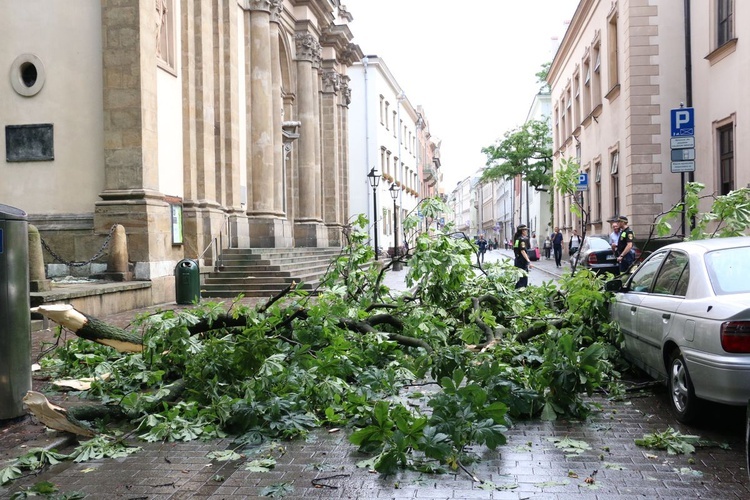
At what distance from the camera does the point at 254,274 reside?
18.9 m

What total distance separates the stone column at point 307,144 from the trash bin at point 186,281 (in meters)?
14.7

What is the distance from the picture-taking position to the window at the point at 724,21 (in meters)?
17.3

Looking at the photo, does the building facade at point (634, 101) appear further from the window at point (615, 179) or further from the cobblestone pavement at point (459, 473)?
the cobblestone pavement at point (459, 473)

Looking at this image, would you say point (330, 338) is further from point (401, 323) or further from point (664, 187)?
point (664, 187)

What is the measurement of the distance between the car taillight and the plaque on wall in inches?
546

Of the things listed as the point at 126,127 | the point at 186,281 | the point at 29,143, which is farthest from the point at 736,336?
the point at 29,143

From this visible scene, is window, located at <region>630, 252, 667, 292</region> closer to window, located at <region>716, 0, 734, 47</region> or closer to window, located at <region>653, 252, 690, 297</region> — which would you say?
window, located at <region>653, 252, 690, 297</region>

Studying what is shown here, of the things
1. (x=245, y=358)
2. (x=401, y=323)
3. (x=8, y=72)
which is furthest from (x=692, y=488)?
(x=8, y=72)

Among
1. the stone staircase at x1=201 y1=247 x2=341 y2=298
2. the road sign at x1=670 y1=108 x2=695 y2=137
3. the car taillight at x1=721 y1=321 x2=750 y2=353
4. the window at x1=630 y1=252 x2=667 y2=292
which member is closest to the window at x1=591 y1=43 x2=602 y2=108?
the stone staircase at x1=201 y1=247 x2=341 y2=298

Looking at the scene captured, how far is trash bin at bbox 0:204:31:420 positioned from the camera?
5.62 meters

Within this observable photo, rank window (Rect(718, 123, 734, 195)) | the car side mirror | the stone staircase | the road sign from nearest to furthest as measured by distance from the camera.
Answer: the car side mirror < the road sign < window (Rect(718, 123, 734, 195)) < the stone staircase

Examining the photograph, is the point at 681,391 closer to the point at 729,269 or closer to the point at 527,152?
the point at 729,269

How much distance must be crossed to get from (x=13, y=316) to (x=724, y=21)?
1781 cm

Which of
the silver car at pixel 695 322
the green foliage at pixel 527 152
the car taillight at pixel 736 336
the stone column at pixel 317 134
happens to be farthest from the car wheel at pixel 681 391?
the green foliage at pixel 527 152
